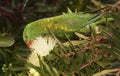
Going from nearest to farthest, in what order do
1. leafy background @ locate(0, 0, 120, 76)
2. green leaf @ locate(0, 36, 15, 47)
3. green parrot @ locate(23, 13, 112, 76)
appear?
green parrot @ locate(23, 13, 112, 76)
green leaf @ locate(0, 36, 15, 47)
leafy background @ locate(0, 0, 120, 76)

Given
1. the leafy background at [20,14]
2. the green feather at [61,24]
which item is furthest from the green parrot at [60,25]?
the leafy background at [20,14]

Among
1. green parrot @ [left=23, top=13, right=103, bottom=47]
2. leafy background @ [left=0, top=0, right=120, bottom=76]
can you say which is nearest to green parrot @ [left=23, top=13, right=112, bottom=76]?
green parrot @ [left=23, top=13, right=103, bottom=47]

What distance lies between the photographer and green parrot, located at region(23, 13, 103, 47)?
0.99 m

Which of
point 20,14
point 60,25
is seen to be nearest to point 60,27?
point 60,25

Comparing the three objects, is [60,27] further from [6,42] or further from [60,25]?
[6,42]

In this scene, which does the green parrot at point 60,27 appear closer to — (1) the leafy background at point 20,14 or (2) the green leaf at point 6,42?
(2) the green leaf at point 6,42

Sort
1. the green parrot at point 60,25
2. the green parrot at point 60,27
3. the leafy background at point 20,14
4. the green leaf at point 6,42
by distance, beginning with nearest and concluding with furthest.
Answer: the green parrot at point 60,27, the green parrot at point 60,25, the green leaf at point 6,42, the leafy background at point 20,14

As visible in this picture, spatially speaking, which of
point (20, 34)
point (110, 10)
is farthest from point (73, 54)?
point (20, 34)

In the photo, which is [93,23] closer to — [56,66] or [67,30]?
[67,30]

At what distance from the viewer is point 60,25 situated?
1.04 metres

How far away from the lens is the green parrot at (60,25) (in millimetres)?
986

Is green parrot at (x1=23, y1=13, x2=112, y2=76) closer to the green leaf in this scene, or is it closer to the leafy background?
the green leaf

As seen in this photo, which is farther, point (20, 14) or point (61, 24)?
point (20, 14)

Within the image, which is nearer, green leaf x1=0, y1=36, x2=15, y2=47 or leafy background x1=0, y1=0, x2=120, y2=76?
green leaf x1=0, y1=36, x2=15, y2=47
